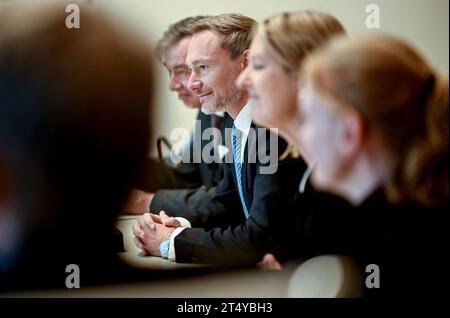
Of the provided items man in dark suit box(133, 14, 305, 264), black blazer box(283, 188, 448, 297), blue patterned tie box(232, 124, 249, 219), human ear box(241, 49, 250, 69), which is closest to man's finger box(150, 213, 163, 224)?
man in dark suit box(133, 14, 305, 264)

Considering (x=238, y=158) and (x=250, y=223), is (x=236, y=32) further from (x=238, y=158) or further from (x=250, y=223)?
(x=250, y=223)

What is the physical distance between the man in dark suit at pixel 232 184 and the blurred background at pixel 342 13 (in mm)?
35

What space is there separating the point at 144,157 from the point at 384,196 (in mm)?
642

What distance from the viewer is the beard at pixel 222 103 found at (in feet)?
4.82

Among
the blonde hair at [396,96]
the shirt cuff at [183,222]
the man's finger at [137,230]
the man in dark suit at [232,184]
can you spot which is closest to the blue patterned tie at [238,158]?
the man in dark suit at [232,184]

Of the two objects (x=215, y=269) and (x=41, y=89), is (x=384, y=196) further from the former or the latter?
(x=41, y=89)

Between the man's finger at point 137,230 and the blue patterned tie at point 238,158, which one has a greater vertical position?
the blue patterned tie at point 238,158

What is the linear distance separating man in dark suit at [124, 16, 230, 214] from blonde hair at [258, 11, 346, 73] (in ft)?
1.07

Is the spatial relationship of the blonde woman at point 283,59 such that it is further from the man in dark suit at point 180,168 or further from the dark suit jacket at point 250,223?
the man in dark suit at point 180,168

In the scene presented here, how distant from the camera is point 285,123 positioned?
1.26m

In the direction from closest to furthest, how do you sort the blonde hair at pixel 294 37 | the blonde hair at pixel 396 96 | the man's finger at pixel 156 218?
the blonde hair at pixel 396 96 < the blonde hair at pixel 294 37 < the man's finger at pixel 156 218
